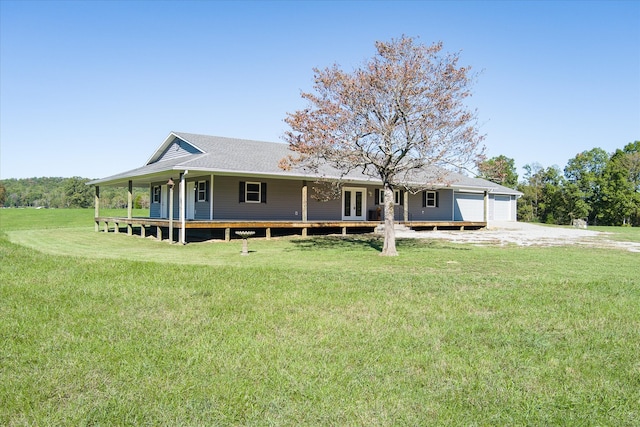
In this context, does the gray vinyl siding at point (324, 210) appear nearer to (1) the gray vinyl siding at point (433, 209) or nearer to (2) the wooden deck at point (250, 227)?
(2) the wooden deck at point (250, 227)

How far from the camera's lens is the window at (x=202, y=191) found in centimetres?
1995

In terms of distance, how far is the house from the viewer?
58.4 ft

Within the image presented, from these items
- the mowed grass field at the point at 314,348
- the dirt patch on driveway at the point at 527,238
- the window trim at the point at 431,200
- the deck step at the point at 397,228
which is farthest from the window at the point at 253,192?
the mowed grass field at the point at 314,348

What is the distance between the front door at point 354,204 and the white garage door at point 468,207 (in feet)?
27.2

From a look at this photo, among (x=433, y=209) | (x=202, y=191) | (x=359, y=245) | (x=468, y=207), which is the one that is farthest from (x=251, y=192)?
(x=468, y=207)

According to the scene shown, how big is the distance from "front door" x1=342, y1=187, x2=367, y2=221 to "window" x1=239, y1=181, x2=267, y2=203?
14.5 feet

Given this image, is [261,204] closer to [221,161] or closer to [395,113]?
[221,161]

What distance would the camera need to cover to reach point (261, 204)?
20.4m

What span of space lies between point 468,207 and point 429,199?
460cm

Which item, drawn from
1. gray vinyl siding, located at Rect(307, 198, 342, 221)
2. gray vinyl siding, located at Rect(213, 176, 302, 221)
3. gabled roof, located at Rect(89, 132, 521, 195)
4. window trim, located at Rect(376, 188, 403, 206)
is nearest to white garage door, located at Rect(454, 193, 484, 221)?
gabled roof, located at Rect(89, 132, 521, 195)

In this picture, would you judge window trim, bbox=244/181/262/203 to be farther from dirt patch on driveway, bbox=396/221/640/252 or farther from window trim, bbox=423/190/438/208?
window trim, bbox=423/190/438/208

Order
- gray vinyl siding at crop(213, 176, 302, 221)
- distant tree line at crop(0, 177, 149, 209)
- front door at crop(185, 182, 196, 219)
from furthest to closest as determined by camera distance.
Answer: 1. distant tree line at crop(0, 177, 149, 209)
2. front door at crop(185, 182, 196, 219)
3. gray vinyl siding at crop(213, 176, 302, 221)

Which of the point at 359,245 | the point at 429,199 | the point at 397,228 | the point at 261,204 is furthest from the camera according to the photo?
the point at 429,199

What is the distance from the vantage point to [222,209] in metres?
19.4
